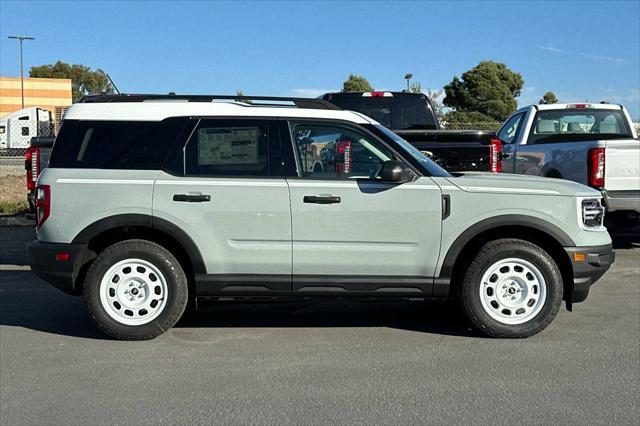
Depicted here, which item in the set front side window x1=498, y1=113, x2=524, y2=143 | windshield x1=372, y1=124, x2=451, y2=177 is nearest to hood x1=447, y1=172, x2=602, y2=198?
windshield x1=372, y1=124, x2=451, y2=177

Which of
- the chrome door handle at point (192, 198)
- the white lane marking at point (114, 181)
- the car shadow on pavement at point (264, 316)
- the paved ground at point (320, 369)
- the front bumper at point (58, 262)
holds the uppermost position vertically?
the white lane marking at point (114, 181)

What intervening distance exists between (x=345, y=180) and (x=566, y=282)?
2047mm

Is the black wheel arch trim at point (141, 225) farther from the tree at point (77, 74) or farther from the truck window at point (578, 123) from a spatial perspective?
the tree at point (77, 74)

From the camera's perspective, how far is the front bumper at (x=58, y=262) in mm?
5352

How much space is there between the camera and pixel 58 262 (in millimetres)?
5359

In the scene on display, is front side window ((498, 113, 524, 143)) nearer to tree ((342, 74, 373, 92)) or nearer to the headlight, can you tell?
the headlight

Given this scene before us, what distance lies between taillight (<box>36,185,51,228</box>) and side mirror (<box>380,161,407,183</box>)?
2689mm

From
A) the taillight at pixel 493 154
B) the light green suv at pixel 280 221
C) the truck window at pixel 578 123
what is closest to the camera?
the light green suv at pixel 280 221

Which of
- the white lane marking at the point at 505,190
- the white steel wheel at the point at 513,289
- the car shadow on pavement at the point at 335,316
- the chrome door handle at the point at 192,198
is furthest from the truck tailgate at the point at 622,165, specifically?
the chrome door handle at the point at 192,198

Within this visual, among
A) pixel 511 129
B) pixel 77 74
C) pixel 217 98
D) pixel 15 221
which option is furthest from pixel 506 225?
pixel 77 74

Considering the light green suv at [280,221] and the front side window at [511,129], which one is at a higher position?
the front side window at [511,129]

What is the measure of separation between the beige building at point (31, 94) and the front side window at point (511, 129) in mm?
53825

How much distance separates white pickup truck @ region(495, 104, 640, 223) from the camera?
8219 mm

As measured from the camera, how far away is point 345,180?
17.6 feet
